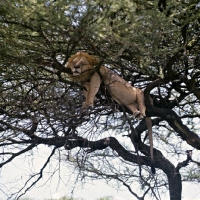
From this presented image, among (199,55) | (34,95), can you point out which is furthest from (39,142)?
(199,55)

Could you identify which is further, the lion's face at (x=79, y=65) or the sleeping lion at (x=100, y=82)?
the sleeping lion at (x=100, y=82)

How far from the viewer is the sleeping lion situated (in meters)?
6.21

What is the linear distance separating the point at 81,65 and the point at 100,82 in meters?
0.43

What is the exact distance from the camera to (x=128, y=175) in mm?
8094

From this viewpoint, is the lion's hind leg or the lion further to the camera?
the lion's hind leg

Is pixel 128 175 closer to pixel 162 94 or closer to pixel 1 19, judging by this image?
pixel 162 94

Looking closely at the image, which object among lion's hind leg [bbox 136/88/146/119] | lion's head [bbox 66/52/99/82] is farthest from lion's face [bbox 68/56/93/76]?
lion's hind leg [bbox 136/88/146/119]

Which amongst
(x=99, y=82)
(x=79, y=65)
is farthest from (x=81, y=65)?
(x=99, y=82)

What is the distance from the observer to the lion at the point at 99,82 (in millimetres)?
6195

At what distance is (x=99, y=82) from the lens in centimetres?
Result: 630

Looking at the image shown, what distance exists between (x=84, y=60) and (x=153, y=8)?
4.63 ft

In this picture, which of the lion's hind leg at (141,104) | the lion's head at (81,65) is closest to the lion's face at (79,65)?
the lion's head at (81,65)

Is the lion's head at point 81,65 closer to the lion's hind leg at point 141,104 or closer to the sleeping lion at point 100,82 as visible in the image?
the sleeping lion at point 100,82

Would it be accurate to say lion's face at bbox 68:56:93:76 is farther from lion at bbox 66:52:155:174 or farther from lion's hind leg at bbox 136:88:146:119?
lion's hind leg at bbox 136:88:146:119
